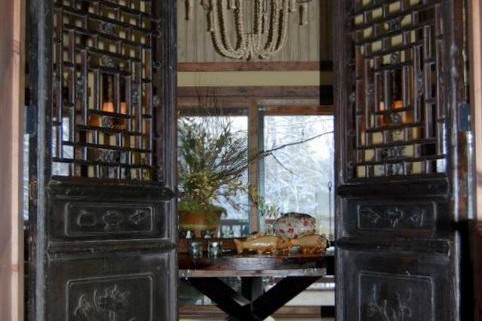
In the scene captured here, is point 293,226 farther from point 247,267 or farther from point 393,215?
point 393,215

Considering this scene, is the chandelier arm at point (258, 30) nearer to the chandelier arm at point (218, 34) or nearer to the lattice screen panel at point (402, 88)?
the chandelier arm at point (218, 34)

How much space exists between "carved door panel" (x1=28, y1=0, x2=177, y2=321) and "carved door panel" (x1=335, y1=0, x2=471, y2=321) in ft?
2.22

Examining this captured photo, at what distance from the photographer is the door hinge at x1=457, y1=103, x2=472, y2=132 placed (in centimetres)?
253

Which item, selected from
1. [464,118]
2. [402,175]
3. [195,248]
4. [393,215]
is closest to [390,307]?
[393,215]

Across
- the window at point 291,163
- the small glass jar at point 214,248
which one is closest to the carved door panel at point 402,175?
the small glass jar at point 214,248

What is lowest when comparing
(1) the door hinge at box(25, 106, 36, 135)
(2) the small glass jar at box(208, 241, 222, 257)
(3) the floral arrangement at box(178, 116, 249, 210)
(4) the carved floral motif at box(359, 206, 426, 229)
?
(2) the small glass jar at box(208, 241, 222, 257)

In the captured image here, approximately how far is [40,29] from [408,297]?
5.05ft

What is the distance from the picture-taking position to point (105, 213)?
2.75m

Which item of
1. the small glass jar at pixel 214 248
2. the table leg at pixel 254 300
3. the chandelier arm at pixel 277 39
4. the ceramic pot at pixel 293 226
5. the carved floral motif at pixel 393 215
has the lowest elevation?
the table leg at pixel 254 300

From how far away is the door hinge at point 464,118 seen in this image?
8.31 feet

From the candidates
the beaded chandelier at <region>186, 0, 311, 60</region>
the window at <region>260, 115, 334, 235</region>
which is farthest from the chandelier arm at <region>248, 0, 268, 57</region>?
the window at <region>260, 115, 334, 235</region>

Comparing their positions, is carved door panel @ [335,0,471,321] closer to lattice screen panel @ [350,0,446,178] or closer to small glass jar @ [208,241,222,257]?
lattice screen panel @ [350,0,446,178]

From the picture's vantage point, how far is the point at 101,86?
299 cm

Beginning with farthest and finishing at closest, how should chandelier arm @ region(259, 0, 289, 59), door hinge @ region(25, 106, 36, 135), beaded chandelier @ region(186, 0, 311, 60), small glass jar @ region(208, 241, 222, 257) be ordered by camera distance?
chandelier arm @ region(259, 0, 289, 59), beaded chandelier @ region(186, 0, 311, 60), small glass jar @ region(208, 241, 222, 257), door hinge @ region(25, 106, 36, 135)
